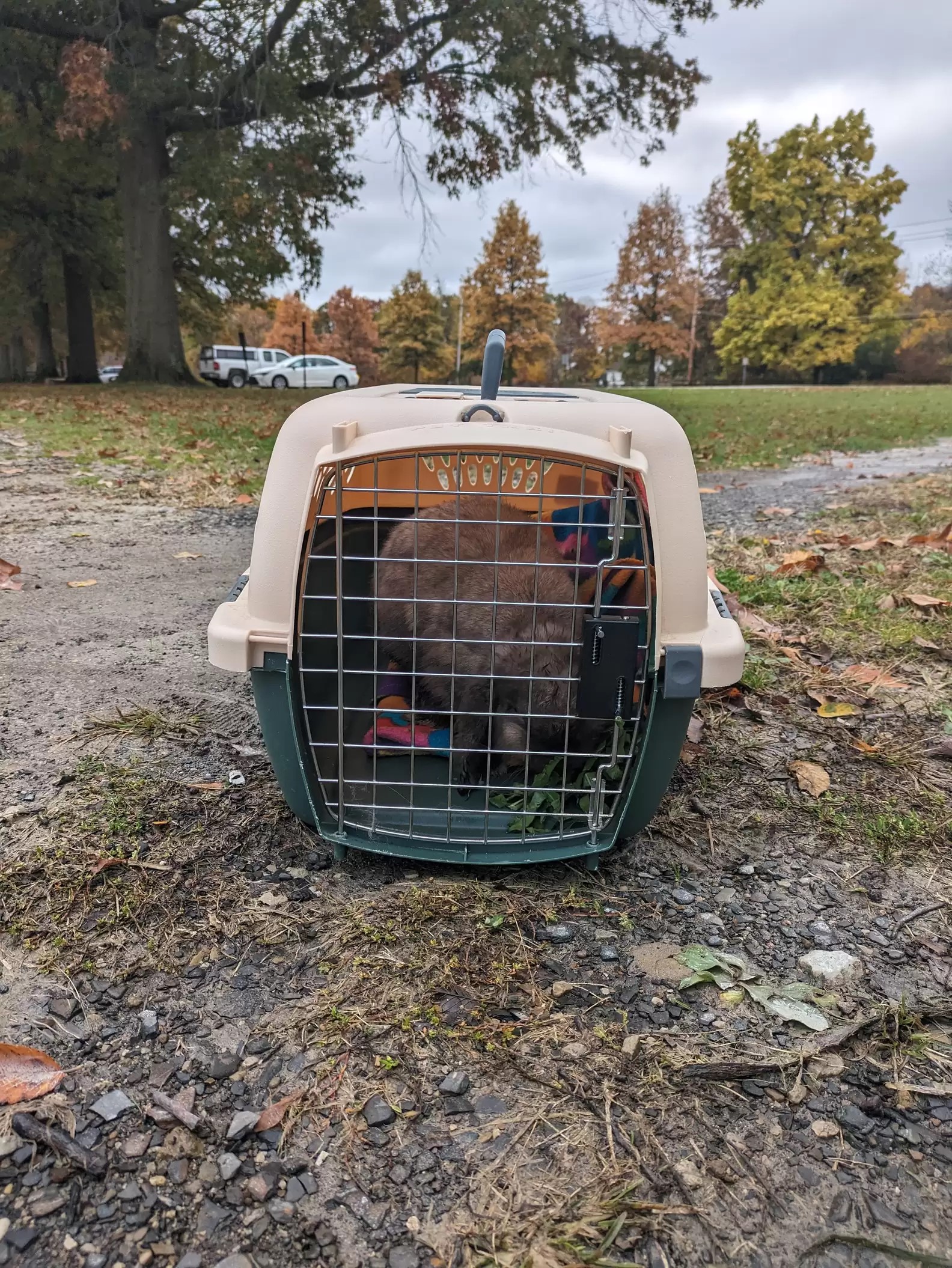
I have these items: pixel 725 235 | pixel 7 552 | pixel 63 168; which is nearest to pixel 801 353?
pixel 725 235

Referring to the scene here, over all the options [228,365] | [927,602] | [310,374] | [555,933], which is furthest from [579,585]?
[310,374]

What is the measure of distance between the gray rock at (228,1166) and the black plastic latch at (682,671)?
119 centimetres

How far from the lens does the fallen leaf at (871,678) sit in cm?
316

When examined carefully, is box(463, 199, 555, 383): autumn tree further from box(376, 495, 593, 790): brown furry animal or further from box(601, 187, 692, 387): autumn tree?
box(376, 495, 593, 790): brown furry animal

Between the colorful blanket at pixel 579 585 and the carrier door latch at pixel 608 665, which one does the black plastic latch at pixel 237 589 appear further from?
the carrier door latch at pixel 608 665

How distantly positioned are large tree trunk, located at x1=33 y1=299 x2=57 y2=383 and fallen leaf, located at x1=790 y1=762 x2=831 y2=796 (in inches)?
953

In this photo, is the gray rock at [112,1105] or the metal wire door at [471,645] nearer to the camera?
the gray rock at [112,1105]

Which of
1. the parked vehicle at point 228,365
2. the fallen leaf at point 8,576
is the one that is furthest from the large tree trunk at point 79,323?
the fallen leaf at point 8,576

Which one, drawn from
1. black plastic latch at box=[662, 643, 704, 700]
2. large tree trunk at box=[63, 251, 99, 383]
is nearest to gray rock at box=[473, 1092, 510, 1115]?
black plastic latch at box=[662, 643, 704, 700]

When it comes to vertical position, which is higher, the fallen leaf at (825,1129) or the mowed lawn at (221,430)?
the mowed lawn at (221,430)

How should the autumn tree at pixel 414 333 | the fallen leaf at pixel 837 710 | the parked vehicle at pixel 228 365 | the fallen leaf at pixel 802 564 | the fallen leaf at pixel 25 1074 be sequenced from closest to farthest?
1. the fallen leaf at pixel 25 1074
2. the fallen leaf at pixel 837 710
3. the fallen leaf at pixel 802 564
4. the parked vehicle at pixel 228 365
5. the autumn tree at pixel 414 333

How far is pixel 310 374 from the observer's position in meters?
30.0

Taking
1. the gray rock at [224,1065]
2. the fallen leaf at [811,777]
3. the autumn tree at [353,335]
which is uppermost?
the autumn tree at [353,335]

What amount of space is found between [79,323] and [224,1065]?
22.4 m
